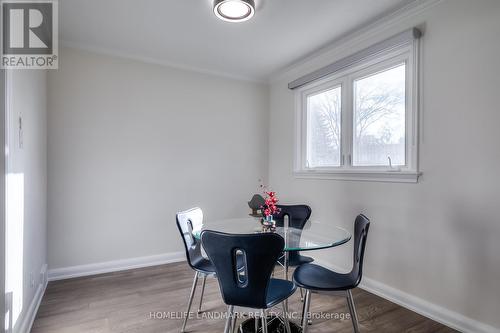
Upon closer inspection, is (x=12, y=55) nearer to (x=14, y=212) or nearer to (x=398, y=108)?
(x=14, y=212)

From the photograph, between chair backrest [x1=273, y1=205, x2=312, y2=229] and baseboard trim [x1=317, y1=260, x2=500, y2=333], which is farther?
chair backrest [x1=273, y1=205, x2=312, y2=229]

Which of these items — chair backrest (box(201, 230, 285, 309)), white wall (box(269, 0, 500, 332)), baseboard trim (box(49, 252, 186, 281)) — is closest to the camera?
chair backrest (box(201, 230, 285, 309))

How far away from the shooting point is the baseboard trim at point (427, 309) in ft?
6.74

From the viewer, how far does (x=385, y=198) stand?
2703 mm

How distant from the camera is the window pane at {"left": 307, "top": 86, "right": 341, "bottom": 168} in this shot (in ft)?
11.1

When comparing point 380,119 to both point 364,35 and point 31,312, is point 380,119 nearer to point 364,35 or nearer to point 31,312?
point 364,35

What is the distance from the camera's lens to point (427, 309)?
2.33 metres

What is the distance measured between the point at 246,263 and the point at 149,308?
150cm

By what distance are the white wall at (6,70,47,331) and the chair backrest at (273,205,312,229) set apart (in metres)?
1.96

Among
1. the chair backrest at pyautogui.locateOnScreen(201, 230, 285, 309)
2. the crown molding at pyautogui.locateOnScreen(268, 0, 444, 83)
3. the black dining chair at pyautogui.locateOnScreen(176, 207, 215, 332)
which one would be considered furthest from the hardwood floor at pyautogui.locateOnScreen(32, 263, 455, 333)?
the crown molding at pyautogui.locateOnScreen(268, 0, 444, 83)

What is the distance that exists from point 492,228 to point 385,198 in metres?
0.84

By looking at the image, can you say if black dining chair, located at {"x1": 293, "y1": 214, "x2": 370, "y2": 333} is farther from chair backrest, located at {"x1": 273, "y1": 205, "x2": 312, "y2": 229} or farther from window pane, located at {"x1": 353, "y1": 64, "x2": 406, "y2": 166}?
window pane, located at {"x1": 353, "y1": 64, "x2": 406, "y2": 166}

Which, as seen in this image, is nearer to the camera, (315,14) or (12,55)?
(12,55)

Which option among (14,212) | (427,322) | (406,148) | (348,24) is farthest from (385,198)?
(14,212)
